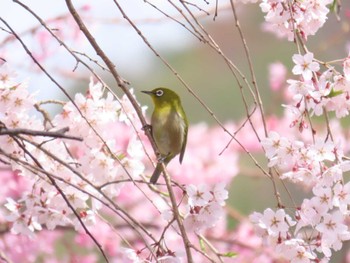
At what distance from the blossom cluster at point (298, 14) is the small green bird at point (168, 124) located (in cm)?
64

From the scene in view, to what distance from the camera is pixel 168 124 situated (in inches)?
101

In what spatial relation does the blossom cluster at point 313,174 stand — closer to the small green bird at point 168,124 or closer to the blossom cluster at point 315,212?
the blossom cluster at point 315,212

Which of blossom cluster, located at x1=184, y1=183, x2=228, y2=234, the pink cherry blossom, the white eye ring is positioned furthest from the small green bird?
the pink cherry blossom

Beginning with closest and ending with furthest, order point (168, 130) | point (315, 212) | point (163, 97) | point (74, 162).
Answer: point (315, 212) → point (74, 162) → point (168, 130) → point (163, 97)

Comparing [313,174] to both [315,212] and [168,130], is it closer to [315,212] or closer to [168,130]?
[315,212]

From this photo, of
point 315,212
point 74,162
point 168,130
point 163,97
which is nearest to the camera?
point 315,212

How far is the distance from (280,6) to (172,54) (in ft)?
77.2

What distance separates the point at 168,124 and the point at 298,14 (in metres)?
0.70

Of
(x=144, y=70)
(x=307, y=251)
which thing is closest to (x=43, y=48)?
(x=307, y=251)

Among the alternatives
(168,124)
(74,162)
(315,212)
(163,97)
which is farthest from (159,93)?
(315,212)

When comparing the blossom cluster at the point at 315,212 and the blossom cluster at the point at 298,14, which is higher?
the blossom cluster at the point at 298,14

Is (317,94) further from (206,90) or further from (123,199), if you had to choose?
(206,90)

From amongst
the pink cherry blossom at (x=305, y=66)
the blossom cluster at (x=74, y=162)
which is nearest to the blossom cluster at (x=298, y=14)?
the pink cherry blossom at (x=305, y=66)

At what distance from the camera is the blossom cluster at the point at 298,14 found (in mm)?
1984
